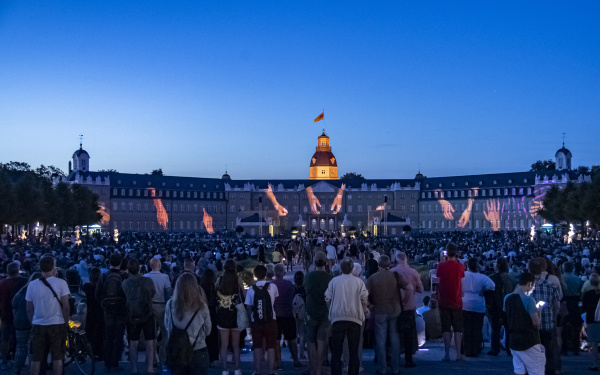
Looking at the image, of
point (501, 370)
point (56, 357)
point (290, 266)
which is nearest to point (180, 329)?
point (56, 357)

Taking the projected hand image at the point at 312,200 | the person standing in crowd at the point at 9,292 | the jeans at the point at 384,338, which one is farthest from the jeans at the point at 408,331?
the projected hand image at the point at 312,200

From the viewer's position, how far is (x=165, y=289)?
11078mm

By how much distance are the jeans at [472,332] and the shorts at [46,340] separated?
615cm

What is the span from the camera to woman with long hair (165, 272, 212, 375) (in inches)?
301

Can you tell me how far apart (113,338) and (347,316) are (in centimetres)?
377

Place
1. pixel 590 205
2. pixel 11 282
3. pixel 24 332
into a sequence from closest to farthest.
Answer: pixel 24 332, pixel 11 282, pixel 590 205

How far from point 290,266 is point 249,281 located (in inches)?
633

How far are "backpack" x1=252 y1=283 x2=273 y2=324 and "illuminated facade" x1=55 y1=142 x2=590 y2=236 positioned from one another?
101 meters

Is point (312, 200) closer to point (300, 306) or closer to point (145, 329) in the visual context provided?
point (300, 306)

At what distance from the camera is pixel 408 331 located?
37.0 ft

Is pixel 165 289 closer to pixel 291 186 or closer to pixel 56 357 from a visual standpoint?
pixel 56 357

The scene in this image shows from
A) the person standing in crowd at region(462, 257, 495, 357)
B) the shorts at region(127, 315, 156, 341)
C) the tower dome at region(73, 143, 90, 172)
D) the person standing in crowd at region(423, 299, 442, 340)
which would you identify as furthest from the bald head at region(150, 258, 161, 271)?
the tower dome at region(73, 143, 90, 172)

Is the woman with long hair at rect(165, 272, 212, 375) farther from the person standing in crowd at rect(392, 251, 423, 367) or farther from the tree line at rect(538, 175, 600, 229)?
the tree line at rect(538, 175, 600, 229)

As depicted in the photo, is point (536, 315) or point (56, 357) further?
point (56, 357)
